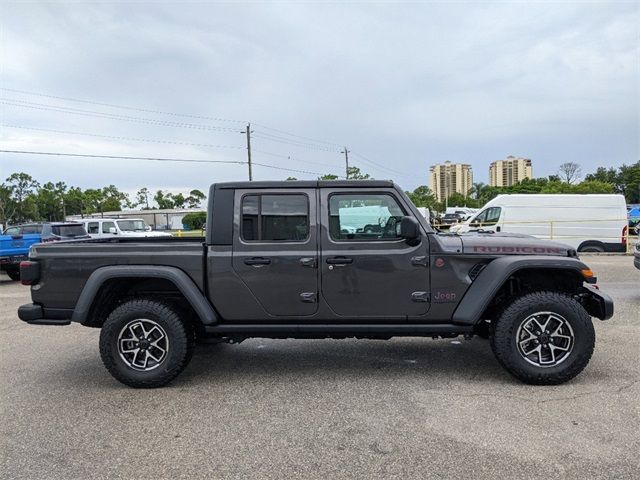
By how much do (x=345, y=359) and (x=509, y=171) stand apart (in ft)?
405

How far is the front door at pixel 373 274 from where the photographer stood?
167 inches

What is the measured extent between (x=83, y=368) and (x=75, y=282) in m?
1.16

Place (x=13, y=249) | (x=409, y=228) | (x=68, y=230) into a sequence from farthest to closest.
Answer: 1. (x=68, y=230)
2. (x=13, y=249)
3. (x=409, y=228)

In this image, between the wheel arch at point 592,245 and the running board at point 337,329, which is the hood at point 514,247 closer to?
the running board at point 337,329

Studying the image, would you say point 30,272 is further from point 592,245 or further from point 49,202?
point 49,202

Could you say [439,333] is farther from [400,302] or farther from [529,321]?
[529,321]

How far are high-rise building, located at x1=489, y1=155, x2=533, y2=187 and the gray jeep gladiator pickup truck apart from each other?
117 meters

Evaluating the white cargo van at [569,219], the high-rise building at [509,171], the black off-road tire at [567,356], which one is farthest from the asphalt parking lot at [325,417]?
the high-rise building at [509,171]

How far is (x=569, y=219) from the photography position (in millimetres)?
16641

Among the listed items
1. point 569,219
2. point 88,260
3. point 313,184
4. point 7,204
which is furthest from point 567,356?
point 7,204

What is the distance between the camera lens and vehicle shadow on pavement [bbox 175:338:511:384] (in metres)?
4.63

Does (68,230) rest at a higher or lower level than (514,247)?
higher

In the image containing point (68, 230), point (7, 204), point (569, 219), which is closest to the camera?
point (68, 230)

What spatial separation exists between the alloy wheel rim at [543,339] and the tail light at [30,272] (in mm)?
4331
